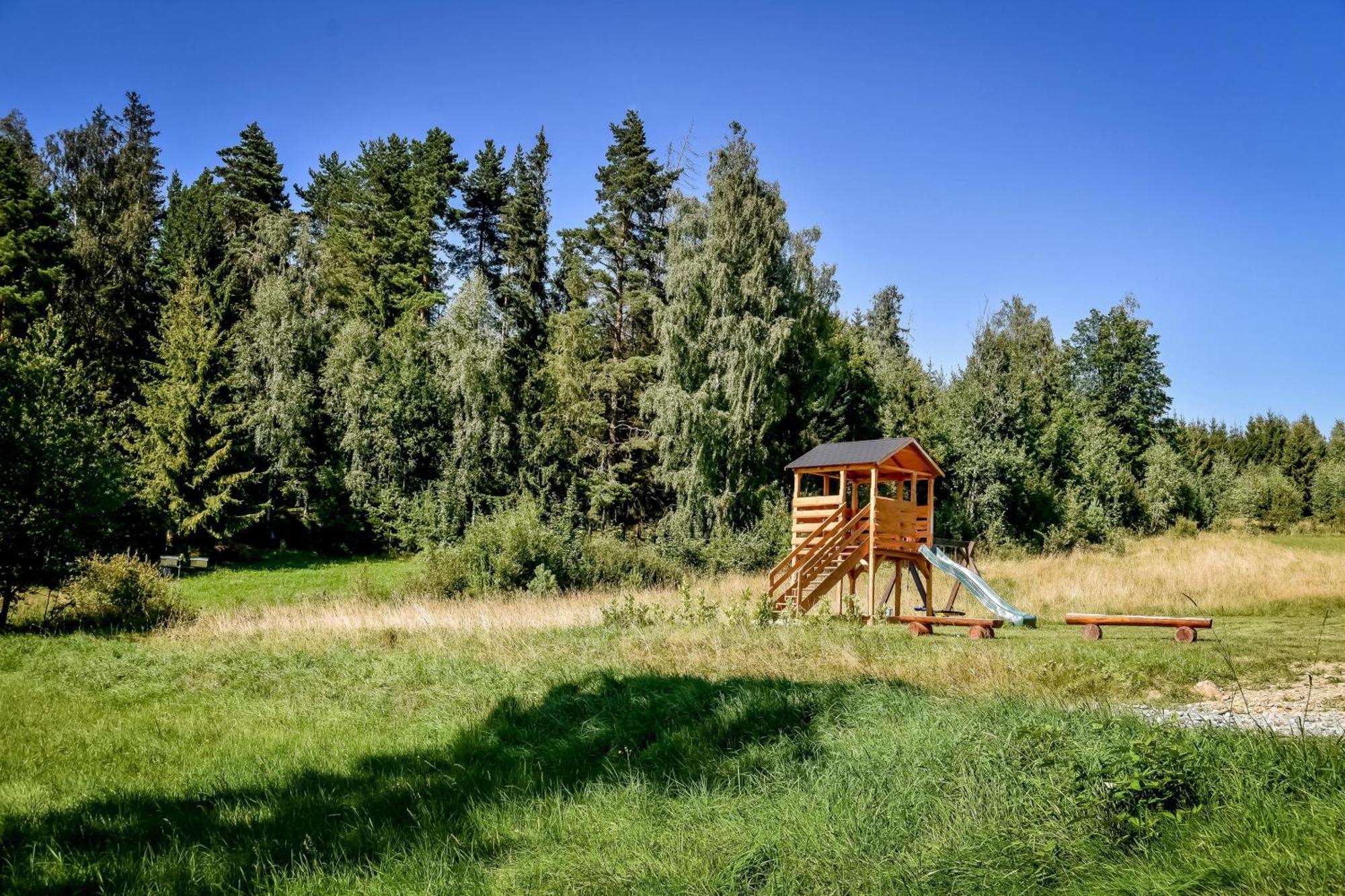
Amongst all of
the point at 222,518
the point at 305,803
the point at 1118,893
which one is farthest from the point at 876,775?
the point at 222,518

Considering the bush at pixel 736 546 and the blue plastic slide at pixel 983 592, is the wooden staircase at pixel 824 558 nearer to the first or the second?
the blue plastic slide at pixel 983 592

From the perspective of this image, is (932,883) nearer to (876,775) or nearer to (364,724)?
(876,775)

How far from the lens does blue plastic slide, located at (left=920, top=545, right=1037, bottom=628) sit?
1673 cm

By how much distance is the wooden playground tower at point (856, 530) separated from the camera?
19.2 metres

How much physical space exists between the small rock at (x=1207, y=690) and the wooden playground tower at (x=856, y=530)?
861 centimetres

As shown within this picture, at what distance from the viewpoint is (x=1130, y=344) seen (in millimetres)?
53719

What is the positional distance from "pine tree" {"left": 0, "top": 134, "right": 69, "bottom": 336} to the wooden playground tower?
2865 cm

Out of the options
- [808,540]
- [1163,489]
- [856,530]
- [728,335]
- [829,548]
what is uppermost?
[728,335]

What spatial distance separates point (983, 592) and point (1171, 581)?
761cm

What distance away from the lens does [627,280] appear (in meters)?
35.6

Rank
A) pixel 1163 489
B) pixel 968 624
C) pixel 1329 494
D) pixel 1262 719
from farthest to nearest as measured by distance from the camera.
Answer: pixel 1329 494
pixel 1163 489
pixel 968 624
pixel 1262 719

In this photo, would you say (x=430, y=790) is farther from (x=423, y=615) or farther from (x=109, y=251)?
(x=109, y=251)

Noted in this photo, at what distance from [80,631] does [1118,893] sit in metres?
17.9

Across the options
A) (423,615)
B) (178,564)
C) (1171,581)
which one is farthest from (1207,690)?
(178,564)
